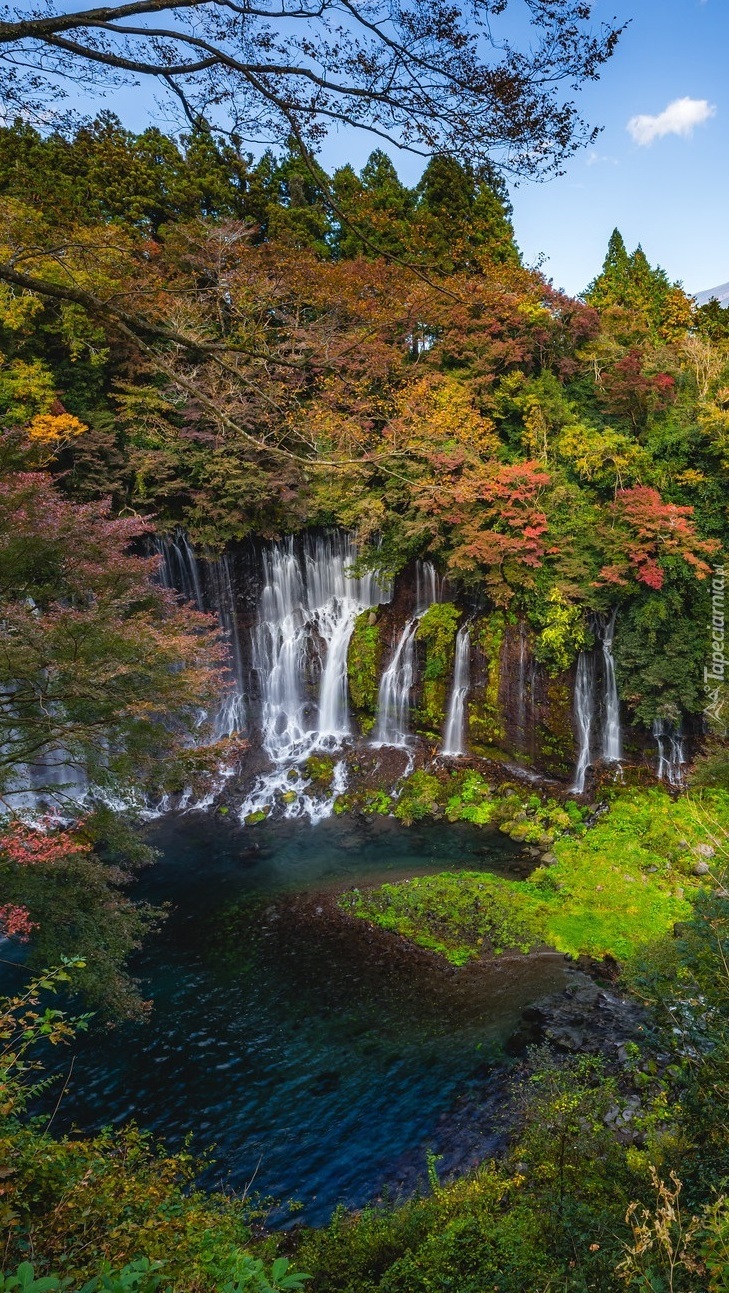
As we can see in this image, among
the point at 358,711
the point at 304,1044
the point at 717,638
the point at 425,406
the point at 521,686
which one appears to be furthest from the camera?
the point at 358,711

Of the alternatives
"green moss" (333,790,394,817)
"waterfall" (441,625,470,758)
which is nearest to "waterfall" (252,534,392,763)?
"green moss" (333,790,394,817)

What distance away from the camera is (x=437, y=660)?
17.9 meters

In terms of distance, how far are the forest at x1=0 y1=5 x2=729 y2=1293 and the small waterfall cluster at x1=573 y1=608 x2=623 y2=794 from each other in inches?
3.0

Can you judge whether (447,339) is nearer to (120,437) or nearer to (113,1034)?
(120,437)

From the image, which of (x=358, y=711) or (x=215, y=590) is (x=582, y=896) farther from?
(x=215, y=590)

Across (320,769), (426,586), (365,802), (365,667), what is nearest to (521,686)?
(426,586)

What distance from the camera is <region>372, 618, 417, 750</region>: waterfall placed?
60.8ft

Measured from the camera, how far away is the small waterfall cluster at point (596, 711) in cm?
1552

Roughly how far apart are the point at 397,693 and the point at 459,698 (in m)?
2.01

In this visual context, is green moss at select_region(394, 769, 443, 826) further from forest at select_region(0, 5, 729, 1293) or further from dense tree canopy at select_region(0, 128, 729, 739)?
dense tree canopy at select_region(0, 128, 729, 739)

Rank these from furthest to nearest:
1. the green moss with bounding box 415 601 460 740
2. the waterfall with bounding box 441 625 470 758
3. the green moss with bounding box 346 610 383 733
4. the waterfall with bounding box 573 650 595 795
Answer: the green moss with bounding box 346 610 383 733
the green moss with bounding box 415 601 460 740
the waterfall with bounding box 441 625 470 758
the waterfall with bounding box 573 650 595 795

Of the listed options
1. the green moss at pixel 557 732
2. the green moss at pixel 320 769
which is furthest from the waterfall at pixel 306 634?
the green moss at pixel 557 732

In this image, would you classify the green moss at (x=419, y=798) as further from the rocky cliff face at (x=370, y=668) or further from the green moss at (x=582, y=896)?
the green moss at (x=582, y=896)

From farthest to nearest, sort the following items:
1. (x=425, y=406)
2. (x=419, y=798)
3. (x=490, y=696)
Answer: (x=490, y=696) < (x=425, y=406) < (x=419, y=798)
